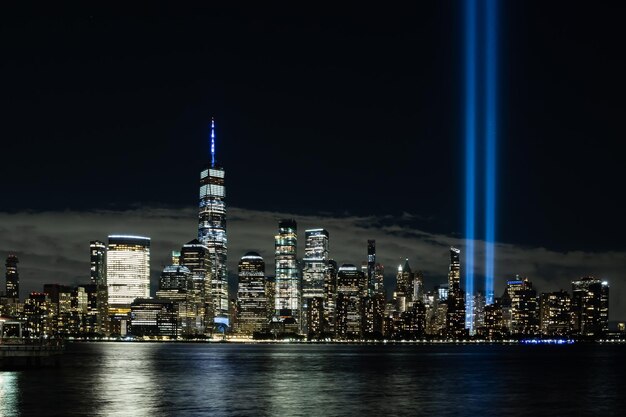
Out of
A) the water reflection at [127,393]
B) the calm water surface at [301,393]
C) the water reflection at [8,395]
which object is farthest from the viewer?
the calm water surface at [301,393]

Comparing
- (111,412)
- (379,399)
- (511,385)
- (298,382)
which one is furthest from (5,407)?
(511,385)

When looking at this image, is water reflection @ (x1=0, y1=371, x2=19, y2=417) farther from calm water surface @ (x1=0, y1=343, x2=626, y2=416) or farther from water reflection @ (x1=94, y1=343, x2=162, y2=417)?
water reflection @ (x1=94, y1=343, x2=162, y2=417)

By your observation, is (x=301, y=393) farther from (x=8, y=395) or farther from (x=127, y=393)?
(x=8, y=395)

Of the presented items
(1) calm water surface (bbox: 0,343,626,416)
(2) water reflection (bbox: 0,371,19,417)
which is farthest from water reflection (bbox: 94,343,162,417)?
(2) water reflection (bbox: 0,371,19,417)

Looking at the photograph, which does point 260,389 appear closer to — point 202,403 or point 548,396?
point 202,403

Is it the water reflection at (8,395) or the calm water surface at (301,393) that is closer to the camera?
the water reflection at (8,395)

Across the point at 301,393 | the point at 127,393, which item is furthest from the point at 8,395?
the point at 301,393

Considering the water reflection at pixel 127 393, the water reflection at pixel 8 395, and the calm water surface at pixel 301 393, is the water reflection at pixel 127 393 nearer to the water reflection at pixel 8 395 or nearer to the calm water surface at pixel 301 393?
the calm water surface at pixel 301 393

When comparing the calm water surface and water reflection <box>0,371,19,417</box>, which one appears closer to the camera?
water reflection <box>0,371,19,417</box>

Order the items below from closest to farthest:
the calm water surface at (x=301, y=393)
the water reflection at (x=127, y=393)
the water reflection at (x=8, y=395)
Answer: the water reflection at (x=8, y=395) < the water reflection at (x=127, y=393) < the calm water surface at (x=301, y=393)

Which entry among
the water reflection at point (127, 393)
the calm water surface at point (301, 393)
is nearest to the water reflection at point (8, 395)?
the calm water surface at point (301, 393)

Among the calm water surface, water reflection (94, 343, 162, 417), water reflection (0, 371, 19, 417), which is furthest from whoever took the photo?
the calm water surface

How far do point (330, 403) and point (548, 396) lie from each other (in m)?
25.7

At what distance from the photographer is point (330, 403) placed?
79.9m
